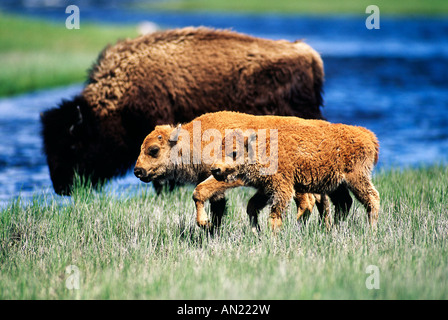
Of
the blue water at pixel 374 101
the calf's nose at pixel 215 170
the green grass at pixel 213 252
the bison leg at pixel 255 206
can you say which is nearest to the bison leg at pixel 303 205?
the green grass at pixel 213 252

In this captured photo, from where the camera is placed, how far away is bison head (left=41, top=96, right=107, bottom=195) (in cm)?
837

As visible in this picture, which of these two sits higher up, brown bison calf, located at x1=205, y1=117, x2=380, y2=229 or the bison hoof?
brown bison calf, located at x1=205, y1=117, x2=380, y2=229

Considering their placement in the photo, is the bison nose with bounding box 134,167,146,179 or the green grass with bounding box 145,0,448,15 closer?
the bison nose with bounding box 134,167,146,179

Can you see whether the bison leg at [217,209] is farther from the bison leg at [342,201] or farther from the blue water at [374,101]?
the blue water at [374,101]

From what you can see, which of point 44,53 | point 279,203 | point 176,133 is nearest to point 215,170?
point 176,133

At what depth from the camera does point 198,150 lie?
19.5 ft

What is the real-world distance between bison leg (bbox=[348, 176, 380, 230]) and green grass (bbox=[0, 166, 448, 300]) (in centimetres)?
16

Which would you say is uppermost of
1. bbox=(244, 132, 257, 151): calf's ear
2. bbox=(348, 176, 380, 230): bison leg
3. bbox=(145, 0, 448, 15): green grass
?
bbox=(145, 0, 448, 15): green grass

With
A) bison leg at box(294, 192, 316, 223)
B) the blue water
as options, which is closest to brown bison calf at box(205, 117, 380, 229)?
bison leg at box(294, 192, 316, 223)

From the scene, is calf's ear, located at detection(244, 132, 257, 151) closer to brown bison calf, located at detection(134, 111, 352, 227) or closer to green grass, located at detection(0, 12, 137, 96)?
brown bison calf, located at detection(134, 111, 352, 227)

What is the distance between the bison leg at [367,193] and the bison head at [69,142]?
400cm

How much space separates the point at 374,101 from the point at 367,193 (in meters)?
15.4
